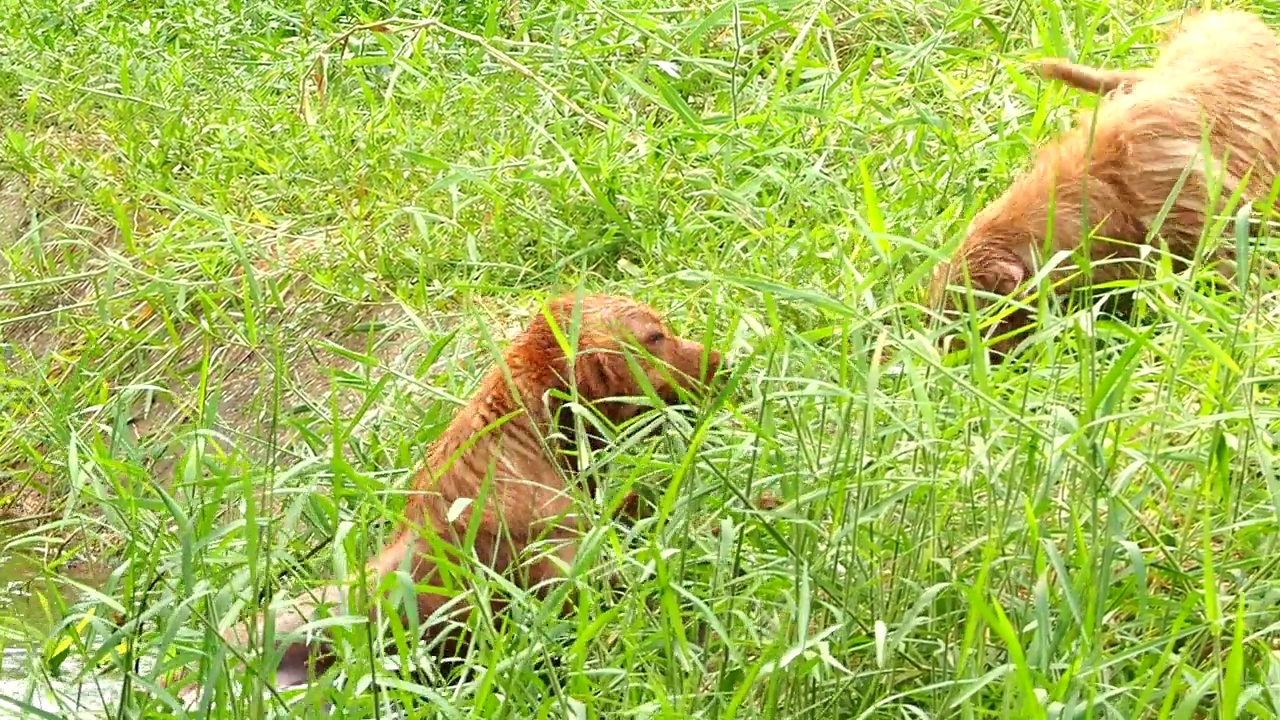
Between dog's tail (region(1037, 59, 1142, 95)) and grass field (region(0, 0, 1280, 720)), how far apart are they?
0.20 meters

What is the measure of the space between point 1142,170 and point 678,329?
1.15m

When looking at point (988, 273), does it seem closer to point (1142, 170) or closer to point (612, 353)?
point (1142, 170)

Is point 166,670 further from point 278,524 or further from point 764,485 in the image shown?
point 764,485

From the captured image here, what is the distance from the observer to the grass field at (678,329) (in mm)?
3076

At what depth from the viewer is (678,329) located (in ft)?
16.2

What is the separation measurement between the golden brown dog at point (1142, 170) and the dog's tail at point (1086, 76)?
0.28 feet

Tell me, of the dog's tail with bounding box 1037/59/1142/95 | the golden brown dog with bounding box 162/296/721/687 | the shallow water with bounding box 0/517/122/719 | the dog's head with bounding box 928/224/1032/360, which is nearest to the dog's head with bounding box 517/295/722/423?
the golden brown dog with bounding box 162/296/721/687

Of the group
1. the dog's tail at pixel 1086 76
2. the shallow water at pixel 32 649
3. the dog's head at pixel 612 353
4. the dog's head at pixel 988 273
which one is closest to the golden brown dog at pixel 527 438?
the dog's head at pixel 612 353

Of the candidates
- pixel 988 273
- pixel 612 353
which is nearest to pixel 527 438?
pixel 612 353

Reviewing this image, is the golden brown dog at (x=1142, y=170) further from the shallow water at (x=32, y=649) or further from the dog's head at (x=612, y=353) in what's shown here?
the shallow water at (x=32, y=649)

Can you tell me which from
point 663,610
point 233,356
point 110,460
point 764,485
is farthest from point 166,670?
point 233,356

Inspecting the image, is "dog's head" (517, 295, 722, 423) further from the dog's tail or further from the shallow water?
the dog's tail

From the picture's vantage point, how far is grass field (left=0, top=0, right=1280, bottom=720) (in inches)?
121

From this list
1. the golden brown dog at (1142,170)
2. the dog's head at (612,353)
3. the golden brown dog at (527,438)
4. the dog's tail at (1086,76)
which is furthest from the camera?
the dog's tail at (1086,76)
